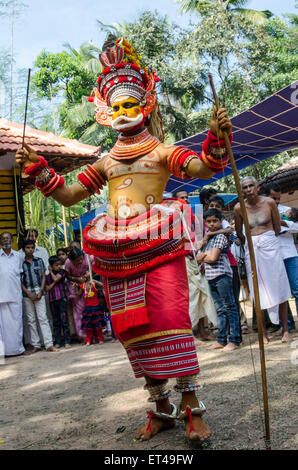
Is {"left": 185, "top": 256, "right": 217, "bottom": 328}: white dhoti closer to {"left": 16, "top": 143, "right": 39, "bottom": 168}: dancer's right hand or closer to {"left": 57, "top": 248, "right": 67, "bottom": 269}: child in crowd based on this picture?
{"left": 57, "top": 248, "right": 67, "bottom": 269}: child in crowd

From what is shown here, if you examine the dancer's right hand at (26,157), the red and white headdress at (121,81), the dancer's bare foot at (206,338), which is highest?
the red and white headdress at (121,81)

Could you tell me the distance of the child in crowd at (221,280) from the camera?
5000mm

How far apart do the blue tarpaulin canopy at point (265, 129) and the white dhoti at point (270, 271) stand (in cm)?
215

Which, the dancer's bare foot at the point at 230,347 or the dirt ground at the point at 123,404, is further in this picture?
the dancer's bare foot at the point at 230,347

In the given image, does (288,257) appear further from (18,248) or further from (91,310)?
(18,248)

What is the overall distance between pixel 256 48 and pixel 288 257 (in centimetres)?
1265

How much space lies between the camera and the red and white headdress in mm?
3014

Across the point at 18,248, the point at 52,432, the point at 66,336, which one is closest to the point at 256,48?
the point at 18,248

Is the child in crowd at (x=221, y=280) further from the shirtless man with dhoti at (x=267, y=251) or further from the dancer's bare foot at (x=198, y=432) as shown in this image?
the dancer's bare foot at (x=198, y=432)

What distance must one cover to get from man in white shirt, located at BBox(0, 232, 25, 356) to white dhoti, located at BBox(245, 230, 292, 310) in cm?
369

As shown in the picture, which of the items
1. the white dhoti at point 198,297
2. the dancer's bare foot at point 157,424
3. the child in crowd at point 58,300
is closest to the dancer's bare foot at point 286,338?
the white dhoti at point 198,297

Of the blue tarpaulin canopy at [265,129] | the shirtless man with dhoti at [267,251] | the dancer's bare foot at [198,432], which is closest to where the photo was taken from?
the dancer's bare foot at [198,432]
